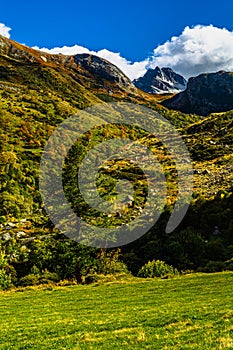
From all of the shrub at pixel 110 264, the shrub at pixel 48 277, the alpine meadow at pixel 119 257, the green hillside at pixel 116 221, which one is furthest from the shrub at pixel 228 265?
the shrub at pixel 48 277

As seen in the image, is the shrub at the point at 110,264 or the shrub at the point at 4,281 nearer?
the shrub at the point at 4,281

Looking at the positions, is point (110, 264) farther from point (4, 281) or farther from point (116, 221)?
point (4, 281)

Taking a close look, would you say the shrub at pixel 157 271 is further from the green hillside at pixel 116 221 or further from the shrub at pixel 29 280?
Result: the shrub at pixel 29 280

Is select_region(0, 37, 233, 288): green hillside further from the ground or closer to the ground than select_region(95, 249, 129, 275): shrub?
further from the ground

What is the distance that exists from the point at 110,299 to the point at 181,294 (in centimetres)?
783

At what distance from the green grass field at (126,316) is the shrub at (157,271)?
420 cm

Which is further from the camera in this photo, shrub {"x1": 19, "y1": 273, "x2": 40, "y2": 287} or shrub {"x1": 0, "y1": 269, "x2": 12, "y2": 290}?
shrub {"x1": 19, "y1": 273, "x2": 40, "y2": 287}

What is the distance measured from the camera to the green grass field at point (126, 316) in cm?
1741

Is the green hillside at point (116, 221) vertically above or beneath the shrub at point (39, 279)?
above

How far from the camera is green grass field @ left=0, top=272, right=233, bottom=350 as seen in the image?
685 inches

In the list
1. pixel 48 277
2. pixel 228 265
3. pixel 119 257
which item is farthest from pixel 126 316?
pixel 119 257

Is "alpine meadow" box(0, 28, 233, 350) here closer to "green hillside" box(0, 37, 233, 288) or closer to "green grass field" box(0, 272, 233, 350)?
"green grass field" box(0, 272, 233, 350)

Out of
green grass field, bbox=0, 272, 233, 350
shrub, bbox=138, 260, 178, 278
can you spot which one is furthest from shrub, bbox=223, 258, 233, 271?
shrub, bbox=138, 260, 178, 278

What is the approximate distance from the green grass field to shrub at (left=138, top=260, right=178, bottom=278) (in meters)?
4.20
